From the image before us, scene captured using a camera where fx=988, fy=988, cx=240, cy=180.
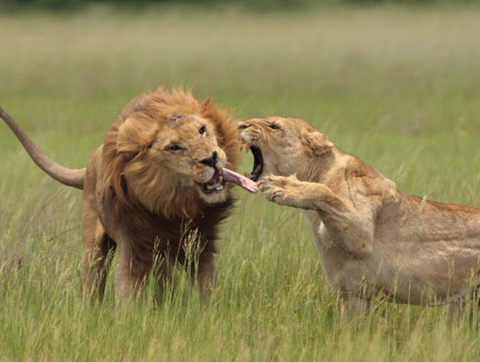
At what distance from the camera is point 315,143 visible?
445 cm

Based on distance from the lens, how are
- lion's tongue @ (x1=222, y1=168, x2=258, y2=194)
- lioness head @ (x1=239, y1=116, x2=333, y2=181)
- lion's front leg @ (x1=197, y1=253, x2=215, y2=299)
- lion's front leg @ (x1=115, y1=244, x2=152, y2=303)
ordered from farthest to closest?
lion's front leg @ (x1=197, y1=253, x2=215, y2=299) → lion's front leg @ (x1=115, y1=244, x2=152, y2=303) → lioness head @ (x1=239, y1=116, x2=333, y2=181) → lion's tongue @ (x1=222, y1=168, x2=258, y2=194)

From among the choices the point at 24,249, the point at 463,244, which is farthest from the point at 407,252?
the point at 24,249

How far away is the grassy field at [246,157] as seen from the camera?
4125 millimetres

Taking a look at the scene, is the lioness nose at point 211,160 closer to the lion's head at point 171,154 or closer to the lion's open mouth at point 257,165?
the lion's head at point 171,154

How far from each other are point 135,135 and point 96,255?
0.84 metres

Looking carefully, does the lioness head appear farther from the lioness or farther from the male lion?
the male lion

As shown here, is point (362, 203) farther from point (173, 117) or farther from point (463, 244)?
point (173, 117)

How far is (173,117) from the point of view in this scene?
180 inches

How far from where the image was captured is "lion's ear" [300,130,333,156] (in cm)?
445

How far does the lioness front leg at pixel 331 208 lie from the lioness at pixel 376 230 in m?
0.01

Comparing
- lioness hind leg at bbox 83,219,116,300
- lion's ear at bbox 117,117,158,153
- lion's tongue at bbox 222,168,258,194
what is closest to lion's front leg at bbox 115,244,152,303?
lioness hind leg at bbox 83,219,116,300

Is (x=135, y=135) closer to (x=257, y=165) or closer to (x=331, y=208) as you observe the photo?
(x=257, y=165)

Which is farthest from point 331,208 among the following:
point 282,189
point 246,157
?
point 246,157

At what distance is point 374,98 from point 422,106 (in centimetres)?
139
